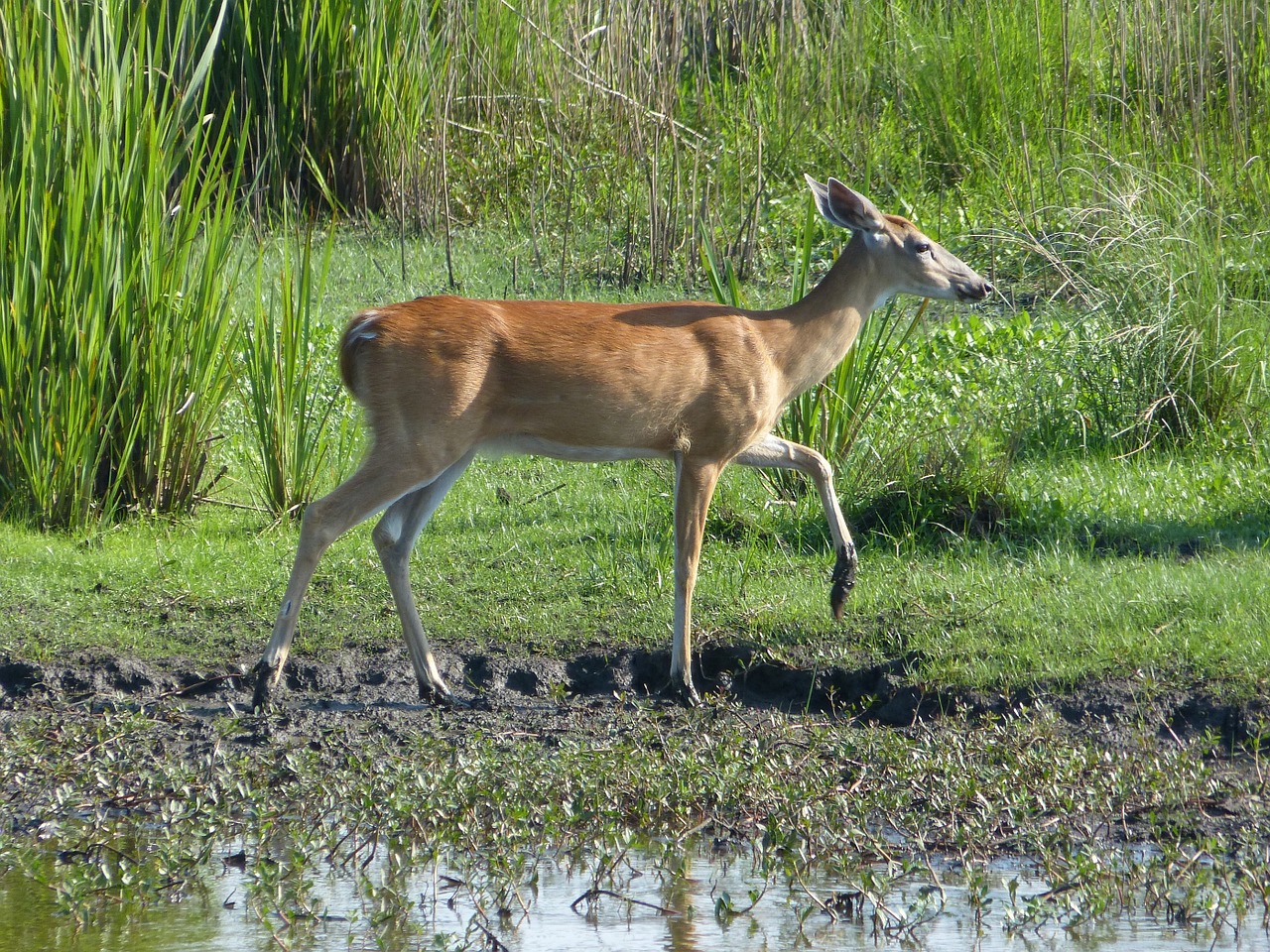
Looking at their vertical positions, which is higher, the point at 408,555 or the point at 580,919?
the point at 408,555

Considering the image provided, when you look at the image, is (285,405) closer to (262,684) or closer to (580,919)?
(262,684)

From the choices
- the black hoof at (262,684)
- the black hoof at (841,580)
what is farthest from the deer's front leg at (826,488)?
the black hoof at (262,684)

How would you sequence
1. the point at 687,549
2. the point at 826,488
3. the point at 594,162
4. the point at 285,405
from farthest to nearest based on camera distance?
the point at 594,162 < the point at 285,405 < the point at 826,488 < the point at 687,549

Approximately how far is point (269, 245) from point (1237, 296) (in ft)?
20.7

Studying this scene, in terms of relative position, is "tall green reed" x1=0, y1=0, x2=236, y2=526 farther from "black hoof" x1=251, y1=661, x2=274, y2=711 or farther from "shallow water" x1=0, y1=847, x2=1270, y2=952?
"shallow water" x1=0, y1=847, x2=1270, y2=952

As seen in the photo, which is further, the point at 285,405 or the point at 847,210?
the point at 285,405

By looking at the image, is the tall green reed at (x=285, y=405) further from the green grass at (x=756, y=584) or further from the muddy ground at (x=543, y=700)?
the muddy ground at (x=543, y=700)

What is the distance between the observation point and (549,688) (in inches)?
220

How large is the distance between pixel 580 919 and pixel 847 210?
326 centimetres

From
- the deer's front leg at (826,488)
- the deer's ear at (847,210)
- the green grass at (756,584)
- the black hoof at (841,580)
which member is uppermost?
the deer's ear at (847,210)

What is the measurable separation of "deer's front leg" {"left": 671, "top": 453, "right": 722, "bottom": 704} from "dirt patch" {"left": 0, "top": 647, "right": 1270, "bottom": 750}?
198 mm

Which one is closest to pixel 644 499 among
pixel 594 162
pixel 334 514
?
pixel 334 514

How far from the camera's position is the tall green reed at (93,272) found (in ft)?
21.7

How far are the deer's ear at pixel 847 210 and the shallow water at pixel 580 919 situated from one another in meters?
2.87
